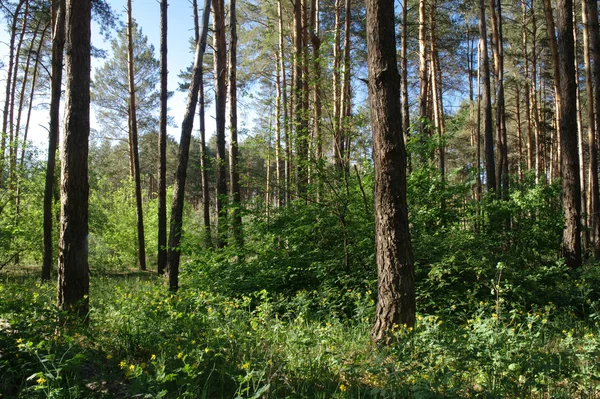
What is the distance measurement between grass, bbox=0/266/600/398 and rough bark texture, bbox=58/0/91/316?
1.85ft

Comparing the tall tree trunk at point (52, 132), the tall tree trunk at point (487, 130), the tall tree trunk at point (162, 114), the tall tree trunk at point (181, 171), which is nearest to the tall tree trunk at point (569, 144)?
the tall tree trunk at point (487, 130)

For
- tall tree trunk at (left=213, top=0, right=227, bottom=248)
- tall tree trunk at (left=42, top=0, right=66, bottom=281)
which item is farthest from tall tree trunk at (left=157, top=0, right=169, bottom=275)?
tall tree trunk at (left=42, top=0, right=66, bottom=281)

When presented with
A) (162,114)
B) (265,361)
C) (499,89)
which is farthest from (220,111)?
(499,89)

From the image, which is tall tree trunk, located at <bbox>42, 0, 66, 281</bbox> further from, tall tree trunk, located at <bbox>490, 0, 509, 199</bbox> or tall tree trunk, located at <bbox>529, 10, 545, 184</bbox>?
tall tree trunk, located at <bbox>529, 10, 545, 184</bbox>

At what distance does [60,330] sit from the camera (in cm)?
395

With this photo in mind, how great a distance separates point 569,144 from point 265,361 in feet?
27.7

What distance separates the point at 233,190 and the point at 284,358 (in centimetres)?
753

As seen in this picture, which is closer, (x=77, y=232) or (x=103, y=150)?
(x=77, y=232)

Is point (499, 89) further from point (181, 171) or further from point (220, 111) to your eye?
point (181, 171)

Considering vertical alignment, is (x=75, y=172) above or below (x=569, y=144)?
below

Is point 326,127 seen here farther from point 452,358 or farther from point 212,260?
point 452,358

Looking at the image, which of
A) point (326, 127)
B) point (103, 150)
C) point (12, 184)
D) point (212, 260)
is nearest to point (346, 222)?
point (326, 127)

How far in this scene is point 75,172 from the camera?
16.7 ft

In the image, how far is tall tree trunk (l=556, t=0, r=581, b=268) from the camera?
820 cm
